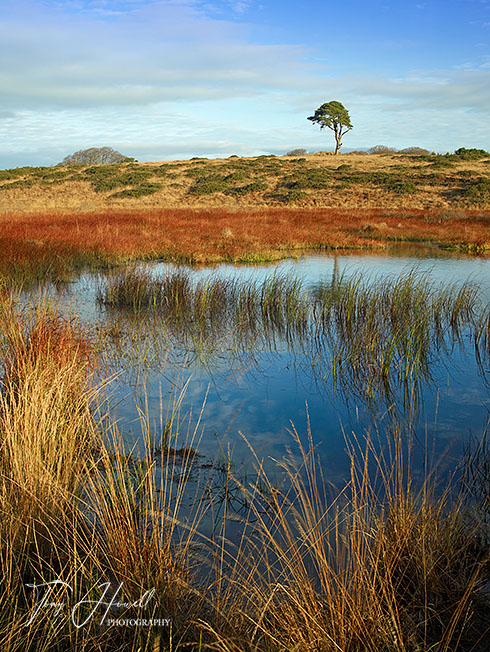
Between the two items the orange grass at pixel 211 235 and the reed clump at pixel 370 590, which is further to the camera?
the orange grass at pixel 211 235

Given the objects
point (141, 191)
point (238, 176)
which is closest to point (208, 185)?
point (238, 176)

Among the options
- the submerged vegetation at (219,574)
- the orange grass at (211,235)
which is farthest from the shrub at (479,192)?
the submerged vegetation at (219,574)

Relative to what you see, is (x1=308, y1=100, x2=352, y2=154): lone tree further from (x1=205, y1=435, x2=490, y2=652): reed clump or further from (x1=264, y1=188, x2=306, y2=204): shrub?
(x1=205, y1=435, x2=490, y2=652): reed clump

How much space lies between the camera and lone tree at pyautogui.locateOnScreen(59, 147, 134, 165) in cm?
7350

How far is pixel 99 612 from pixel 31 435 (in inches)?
Result: 47.6

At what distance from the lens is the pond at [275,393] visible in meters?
4.30

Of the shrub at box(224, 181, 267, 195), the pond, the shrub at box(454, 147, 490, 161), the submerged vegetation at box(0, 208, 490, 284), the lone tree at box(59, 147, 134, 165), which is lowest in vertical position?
the pond

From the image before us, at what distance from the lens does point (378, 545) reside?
2.39 meters

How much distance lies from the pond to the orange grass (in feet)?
15.8

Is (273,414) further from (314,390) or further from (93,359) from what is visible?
(93,359)

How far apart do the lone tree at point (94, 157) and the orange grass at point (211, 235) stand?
55442 millimetres

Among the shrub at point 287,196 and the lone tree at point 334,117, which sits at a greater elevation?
the lone tree at point 334,117

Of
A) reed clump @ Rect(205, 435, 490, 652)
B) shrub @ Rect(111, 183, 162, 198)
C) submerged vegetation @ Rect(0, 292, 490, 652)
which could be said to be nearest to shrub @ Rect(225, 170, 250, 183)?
shrub @ Rect(111, 183, 162, 198)

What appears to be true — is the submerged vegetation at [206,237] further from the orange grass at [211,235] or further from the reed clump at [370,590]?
the reed clump at [370,590]
